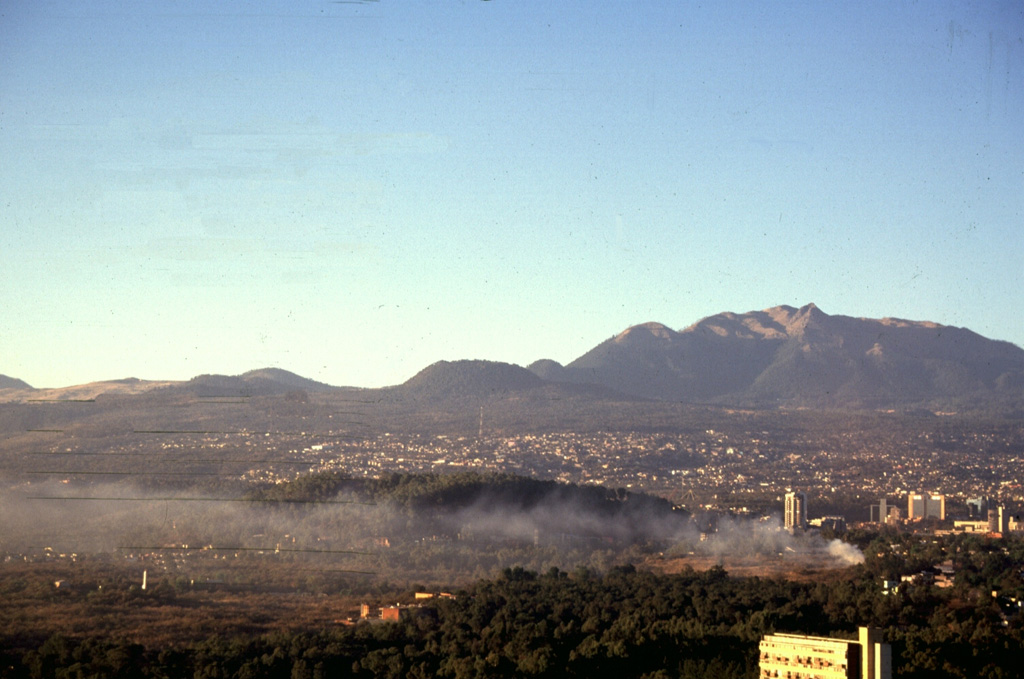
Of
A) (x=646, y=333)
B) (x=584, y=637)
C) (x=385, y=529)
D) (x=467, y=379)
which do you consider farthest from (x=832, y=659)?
(x=646, y=333)

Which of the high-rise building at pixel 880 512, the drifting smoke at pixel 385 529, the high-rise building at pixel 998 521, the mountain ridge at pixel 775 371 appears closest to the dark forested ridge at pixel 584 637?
the drifting smoke at pixel 385 529

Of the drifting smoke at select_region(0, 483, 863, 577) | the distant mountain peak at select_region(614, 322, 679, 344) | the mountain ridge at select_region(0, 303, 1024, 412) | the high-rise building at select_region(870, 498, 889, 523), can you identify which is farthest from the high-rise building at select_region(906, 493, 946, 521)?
the distant mountain peak at select_region(614, 322, 679, 344)

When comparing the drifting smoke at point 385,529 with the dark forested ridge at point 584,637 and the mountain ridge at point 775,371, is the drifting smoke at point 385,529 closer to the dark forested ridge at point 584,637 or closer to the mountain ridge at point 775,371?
the dark forested ridge at point 584,637

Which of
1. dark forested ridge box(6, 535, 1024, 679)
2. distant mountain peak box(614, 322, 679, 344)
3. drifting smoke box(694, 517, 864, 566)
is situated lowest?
dark forested ridge box(6, 535, 1024, 679)

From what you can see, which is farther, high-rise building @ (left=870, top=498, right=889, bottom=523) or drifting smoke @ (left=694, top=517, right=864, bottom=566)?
high-rise building @ (left=870, top=498, right=889, bottom=523)

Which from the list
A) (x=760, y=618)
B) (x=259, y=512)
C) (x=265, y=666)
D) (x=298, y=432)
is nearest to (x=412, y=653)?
(x=265, y=666)

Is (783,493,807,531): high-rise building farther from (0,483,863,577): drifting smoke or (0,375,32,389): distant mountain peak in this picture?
(0,375,32,389): distant mountain peak

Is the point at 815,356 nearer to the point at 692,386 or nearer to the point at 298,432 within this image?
the point at 692,386
